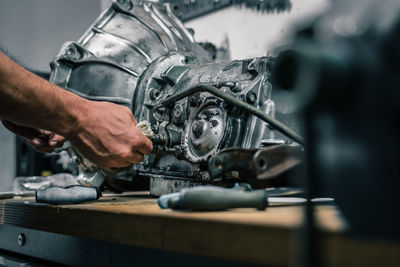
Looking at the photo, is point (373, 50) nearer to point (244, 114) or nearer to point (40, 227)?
point (244, 114)

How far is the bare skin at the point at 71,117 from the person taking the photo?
0.66m

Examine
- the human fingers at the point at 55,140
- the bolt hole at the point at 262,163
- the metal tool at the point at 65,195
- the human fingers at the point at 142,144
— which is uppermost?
the human fingers at the point at 55,140

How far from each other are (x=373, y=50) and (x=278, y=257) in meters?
0.21

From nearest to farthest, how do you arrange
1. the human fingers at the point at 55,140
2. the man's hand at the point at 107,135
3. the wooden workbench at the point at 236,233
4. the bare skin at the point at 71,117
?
the wooden workbench at the point at 236,233, the bare skin at the point at 71,117, the man's hand at the point at 107,135, the human fingers at the point at 55,140

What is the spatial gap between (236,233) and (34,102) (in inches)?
16.5

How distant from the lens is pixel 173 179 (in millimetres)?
953

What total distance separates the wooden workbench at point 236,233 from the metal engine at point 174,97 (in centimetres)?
12

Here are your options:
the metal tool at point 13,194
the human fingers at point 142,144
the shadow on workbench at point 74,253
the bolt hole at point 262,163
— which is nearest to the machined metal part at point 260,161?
the bolt hole at point 262,163

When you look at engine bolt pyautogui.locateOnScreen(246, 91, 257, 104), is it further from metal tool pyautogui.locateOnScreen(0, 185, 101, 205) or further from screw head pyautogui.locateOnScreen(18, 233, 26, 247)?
screw head pyautogui.locateOnScreen(18, 233, 26, 247)

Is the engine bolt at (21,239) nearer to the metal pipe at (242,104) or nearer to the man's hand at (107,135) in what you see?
the man's hand at (107,135)

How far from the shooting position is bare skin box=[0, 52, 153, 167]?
0.66 m

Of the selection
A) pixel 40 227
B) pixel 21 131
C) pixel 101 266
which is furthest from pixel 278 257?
pixel 21 131

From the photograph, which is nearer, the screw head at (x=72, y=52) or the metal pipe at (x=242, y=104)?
the metal pipe at (x=242, y=104)

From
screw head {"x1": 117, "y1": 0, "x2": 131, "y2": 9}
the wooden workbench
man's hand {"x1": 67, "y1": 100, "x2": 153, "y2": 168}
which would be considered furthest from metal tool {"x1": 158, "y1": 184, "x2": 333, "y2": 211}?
screw head {"x1": 117, "y1": 0, "x2": 131, "y2": 9}
